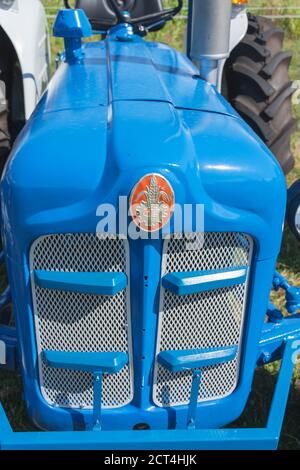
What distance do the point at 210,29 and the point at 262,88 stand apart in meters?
1.08

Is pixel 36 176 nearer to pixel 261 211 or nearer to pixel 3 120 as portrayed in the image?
pixel 261 211

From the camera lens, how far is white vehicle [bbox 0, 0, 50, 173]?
9.02 feet

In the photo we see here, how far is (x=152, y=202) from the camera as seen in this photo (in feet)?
4.89

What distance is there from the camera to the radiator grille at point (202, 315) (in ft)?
5.37

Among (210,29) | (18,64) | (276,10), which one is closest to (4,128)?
(18,64)

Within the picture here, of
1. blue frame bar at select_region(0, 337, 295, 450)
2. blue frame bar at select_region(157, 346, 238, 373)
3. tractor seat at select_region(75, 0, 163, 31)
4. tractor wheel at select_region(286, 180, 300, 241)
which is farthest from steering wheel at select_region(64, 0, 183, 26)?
blue frame bar at select_region(0, 337, 295, 450)

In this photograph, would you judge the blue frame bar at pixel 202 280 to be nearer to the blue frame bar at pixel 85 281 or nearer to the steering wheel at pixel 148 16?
the blue frame bar at pixel 85 281

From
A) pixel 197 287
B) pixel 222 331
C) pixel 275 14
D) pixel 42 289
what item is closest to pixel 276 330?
pixel 222 331

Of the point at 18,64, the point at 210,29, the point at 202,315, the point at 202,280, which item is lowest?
the point at 202,315

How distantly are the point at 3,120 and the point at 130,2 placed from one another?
1.11m

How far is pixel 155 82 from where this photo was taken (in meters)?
2.01

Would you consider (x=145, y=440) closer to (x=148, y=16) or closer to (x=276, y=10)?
(x=148, y=16)

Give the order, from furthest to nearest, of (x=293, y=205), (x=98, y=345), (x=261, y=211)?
(x=293, y=205), (x=98, y=345), (x=261, y=211)

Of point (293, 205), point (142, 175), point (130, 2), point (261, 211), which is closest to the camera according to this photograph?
point (142, 175)
